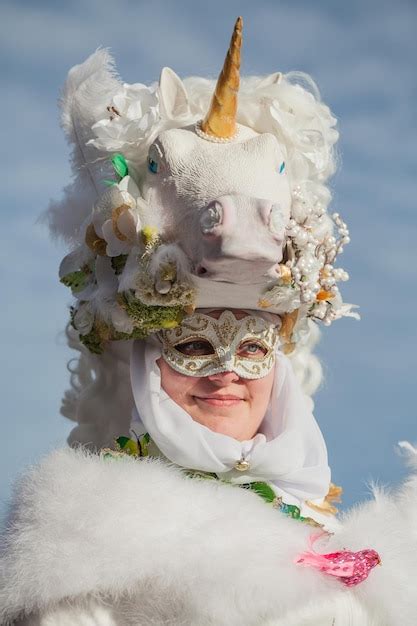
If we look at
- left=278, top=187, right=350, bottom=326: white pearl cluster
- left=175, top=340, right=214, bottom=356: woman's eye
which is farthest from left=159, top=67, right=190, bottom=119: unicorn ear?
left=175, top=340, right=214, bottom=356: woman's eye

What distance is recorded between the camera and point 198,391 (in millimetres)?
3285

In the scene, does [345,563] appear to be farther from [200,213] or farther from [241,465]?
[200,213]

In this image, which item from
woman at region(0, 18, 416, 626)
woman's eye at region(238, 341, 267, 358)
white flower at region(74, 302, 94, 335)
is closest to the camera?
woman at region(0, 18, 416, 626)

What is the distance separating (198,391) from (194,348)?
128 mm

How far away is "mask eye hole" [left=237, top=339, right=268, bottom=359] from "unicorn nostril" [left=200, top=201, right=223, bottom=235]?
45 centimetres

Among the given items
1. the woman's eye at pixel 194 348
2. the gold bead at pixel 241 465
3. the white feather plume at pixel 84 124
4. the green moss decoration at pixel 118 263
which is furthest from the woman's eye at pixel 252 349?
the white feather plume at pixel 84 124

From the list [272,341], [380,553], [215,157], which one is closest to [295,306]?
[272,341]

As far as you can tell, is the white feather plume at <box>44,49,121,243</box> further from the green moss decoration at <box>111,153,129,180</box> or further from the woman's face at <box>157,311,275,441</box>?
the woman's face at <box>157,311,275,441</box>

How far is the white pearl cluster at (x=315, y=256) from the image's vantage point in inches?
124

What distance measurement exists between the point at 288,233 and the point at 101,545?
1.00 meters

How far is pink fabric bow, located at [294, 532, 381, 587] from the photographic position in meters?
3.01

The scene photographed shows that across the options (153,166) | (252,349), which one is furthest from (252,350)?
(153,166)

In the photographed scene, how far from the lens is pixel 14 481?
3094 mm

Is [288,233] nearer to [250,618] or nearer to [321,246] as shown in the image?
[321,246]
